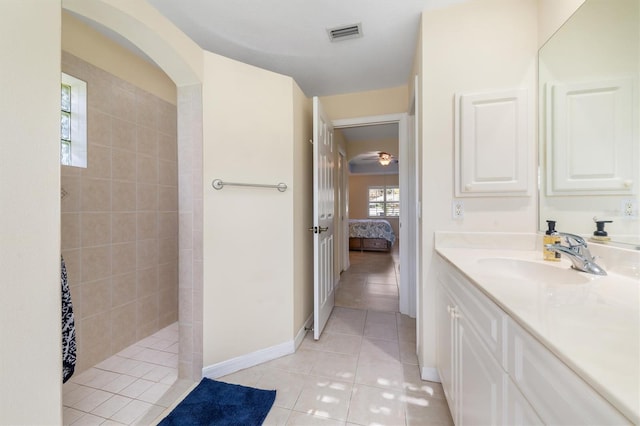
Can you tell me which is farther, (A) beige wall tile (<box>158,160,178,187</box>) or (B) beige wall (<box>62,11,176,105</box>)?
(A) beige wall tile (<box>158,160,178,187</box>)

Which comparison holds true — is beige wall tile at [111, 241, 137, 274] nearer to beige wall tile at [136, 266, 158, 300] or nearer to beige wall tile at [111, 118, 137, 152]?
beige wall tile at [136, 266, 158, 300]

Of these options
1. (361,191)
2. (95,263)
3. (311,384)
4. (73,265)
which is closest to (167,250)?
(95,263)

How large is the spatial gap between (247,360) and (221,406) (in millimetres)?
381

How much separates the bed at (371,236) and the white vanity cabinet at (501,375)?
15.8 feet

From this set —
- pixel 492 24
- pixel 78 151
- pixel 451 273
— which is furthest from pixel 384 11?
pixel 78 151

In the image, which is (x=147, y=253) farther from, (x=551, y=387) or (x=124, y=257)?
(x=551, y=387)

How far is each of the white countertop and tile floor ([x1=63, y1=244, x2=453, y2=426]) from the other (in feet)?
3.21

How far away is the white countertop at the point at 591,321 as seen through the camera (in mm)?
382

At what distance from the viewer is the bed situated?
6.14 meters

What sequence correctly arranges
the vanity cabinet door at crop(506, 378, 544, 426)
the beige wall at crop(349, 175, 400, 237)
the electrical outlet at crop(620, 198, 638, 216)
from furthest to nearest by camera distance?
1. the beige wall at crop(349, 175, 400, 237)
2. the electrical outlet at crop(620, 198, 638, 216)
3. the vanity cabinet door at crop(506, 378, 544, 426)

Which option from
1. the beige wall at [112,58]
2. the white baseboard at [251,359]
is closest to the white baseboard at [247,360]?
the white baseboard at [251,359]

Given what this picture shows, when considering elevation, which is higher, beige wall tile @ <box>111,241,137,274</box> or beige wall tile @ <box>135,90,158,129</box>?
beige wall tile @ <box>135,90,158,129</box>

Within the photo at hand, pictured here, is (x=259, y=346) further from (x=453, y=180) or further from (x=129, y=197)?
(x=453, y=180)

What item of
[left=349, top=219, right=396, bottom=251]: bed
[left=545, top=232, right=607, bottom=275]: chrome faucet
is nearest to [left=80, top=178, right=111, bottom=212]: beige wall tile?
[left=545, top=232, right=607, bottom=275]: chrome faucet
